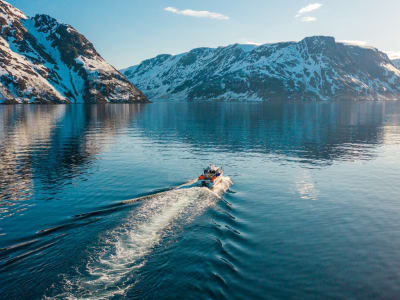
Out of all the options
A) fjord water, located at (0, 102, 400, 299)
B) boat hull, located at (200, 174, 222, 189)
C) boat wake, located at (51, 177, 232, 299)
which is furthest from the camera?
boat hull, located at (200, 174, 222, 189)

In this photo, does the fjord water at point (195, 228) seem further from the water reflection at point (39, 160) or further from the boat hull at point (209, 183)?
the boat hull at point (209, 183)

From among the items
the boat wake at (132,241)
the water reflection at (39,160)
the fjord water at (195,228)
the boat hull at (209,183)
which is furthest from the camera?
the boat hull at (209,183)

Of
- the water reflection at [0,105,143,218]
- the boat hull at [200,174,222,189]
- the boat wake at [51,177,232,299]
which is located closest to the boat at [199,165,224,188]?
the boat hull at [200,174,222,189]

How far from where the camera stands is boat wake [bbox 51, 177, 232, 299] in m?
19.8

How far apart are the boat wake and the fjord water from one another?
0.38 feet

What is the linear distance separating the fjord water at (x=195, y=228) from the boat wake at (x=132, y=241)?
0.12 metres

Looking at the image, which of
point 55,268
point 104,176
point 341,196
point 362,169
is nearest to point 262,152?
point 362,169

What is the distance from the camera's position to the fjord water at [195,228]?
824 inches

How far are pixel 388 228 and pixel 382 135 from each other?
80.7 m

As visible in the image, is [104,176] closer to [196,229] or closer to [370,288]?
[196,229]

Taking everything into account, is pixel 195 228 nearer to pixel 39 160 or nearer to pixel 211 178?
pixel 211 178

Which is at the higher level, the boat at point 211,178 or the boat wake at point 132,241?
the boat at point 211,178

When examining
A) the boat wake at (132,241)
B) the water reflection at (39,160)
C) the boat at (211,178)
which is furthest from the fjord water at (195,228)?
the boat at (211,178)

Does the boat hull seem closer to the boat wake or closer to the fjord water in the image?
the boat wake
